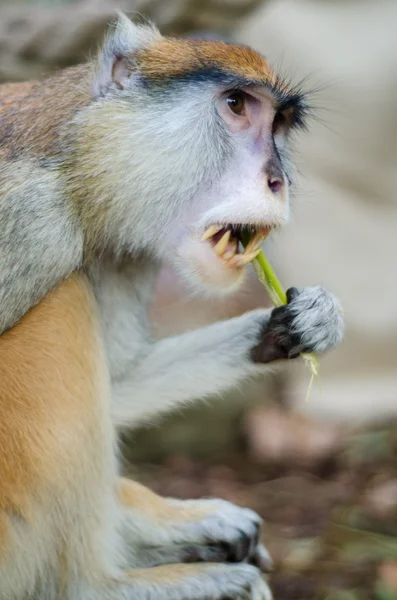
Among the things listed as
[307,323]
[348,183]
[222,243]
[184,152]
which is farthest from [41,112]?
[348,183]

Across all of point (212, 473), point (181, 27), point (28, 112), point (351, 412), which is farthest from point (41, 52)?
point (351, 412)

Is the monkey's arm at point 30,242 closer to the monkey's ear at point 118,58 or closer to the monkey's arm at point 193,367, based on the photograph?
the monkey's ear at point 118,58

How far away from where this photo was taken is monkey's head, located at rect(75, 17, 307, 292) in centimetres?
288

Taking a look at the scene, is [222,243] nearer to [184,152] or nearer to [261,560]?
[184,152]

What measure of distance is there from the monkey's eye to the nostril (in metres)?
0.31

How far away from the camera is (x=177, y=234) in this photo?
2967 millimetres

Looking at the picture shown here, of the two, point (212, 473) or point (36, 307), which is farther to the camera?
point (212, 473)

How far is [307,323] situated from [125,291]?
0.67m

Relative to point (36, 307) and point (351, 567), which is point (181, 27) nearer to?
point (36, 307)

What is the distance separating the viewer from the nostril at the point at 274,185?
2849mm

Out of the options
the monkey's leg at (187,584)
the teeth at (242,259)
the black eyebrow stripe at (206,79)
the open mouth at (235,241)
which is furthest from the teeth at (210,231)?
the monkey's leg at (187,584)

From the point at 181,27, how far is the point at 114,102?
1.59 meters

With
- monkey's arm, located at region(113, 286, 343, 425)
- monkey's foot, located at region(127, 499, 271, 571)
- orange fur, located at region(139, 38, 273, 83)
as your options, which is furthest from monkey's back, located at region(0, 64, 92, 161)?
monkey's foot, located at region(127, 499, 271, 571)

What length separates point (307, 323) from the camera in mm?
2949
